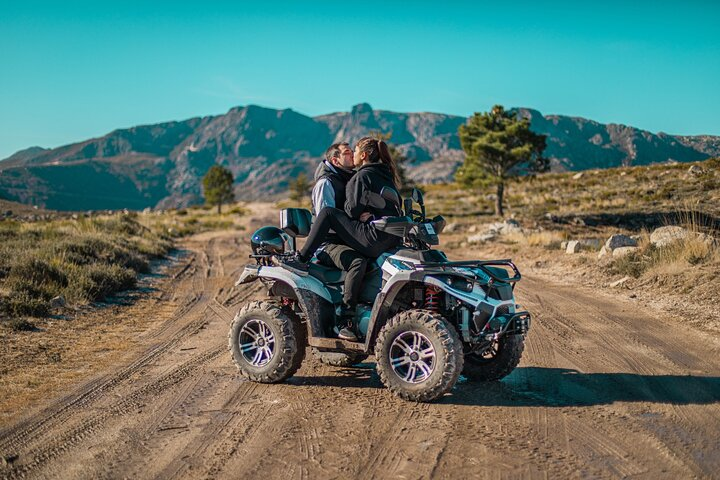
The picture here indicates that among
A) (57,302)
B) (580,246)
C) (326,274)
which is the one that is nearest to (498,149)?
(580,246)

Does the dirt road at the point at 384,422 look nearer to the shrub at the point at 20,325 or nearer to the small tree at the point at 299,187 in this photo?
the shrub at the point at 20,325

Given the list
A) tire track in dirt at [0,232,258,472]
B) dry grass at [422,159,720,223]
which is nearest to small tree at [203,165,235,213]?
dry grass at [422,159,720,223]

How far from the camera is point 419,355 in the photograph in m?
5.71

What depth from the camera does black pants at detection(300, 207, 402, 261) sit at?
6102 mm

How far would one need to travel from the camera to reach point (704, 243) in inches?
459

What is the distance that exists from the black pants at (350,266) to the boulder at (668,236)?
8846 millimetres

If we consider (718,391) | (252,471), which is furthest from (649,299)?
(252,471)

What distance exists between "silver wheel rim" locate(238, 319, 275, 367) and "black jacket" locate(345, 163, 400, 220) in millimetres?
1570

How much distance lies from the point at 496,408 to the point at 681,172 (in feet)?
122

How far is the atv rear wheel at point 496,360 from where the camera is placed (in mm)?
6250

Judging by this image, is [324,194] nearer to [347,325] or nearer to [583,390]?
[347,325]

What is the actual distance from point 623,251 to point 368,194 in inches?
380

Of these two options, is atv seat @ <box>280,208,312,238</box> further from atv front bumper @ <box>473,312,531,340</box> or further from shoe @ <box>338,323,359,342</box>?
atv front bumper @ <box>473,312,531,340</box>

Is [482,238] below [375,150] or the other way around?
below
